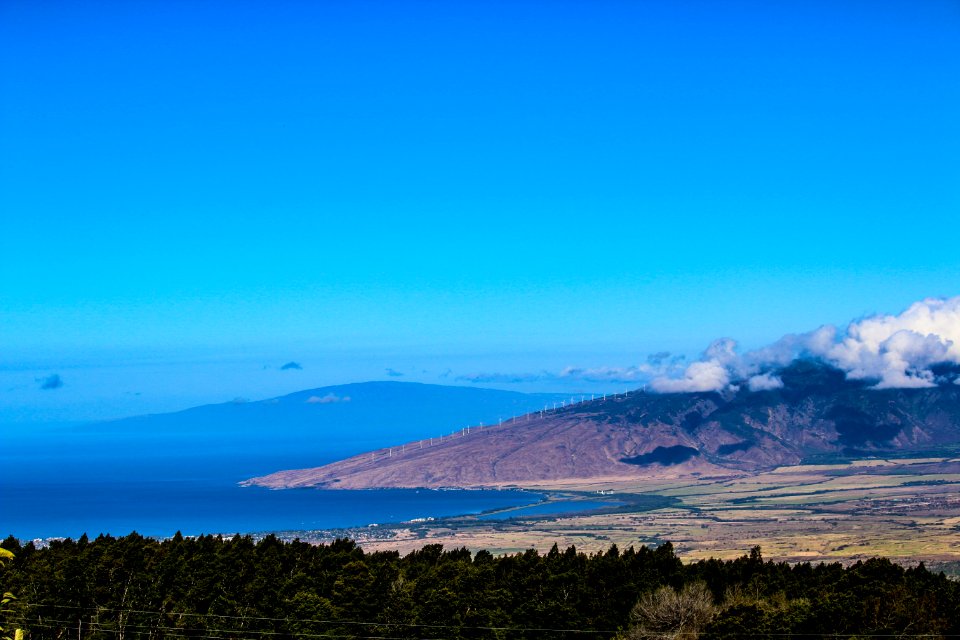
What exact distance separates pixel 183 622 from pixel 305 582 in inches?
290

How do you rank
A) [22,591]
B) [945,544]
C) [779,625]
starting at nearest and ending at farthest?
[779,625] < [22,591] < [945,544]

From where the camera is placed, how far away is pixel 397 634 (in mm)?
61062

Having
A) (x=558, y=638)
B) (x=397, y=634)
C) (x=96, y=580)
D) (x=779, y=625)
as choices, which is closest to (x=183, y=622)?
(x=96, y=580)

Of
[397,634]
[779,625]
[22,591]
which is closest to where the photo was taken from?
[779,625]

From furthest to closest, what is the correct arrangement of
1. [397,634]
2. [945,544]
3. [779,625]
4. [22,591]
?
[945,544] → [22,591] → [397,634] → [779,625]

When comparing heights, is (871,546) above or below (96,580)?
below

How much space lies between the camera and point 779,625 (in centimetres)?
5228

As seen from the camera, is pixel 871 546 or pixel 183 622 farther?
pixel 871 546

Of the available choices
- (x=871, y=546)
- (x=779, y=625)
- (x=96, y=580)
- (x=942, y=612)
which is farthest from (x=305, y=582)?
(x=871, y=546)

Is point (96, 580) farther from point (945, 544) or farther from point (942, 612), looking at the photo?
point (945, 544)

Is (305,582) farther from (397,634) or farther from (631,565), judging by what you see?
(631,565)

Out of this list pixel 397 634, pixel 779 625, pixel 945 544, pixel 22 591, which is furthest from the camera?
pixel 945 544

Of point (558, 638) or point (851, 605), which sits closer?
point (851, 605)

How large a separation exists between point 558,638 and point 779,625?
542 inches
